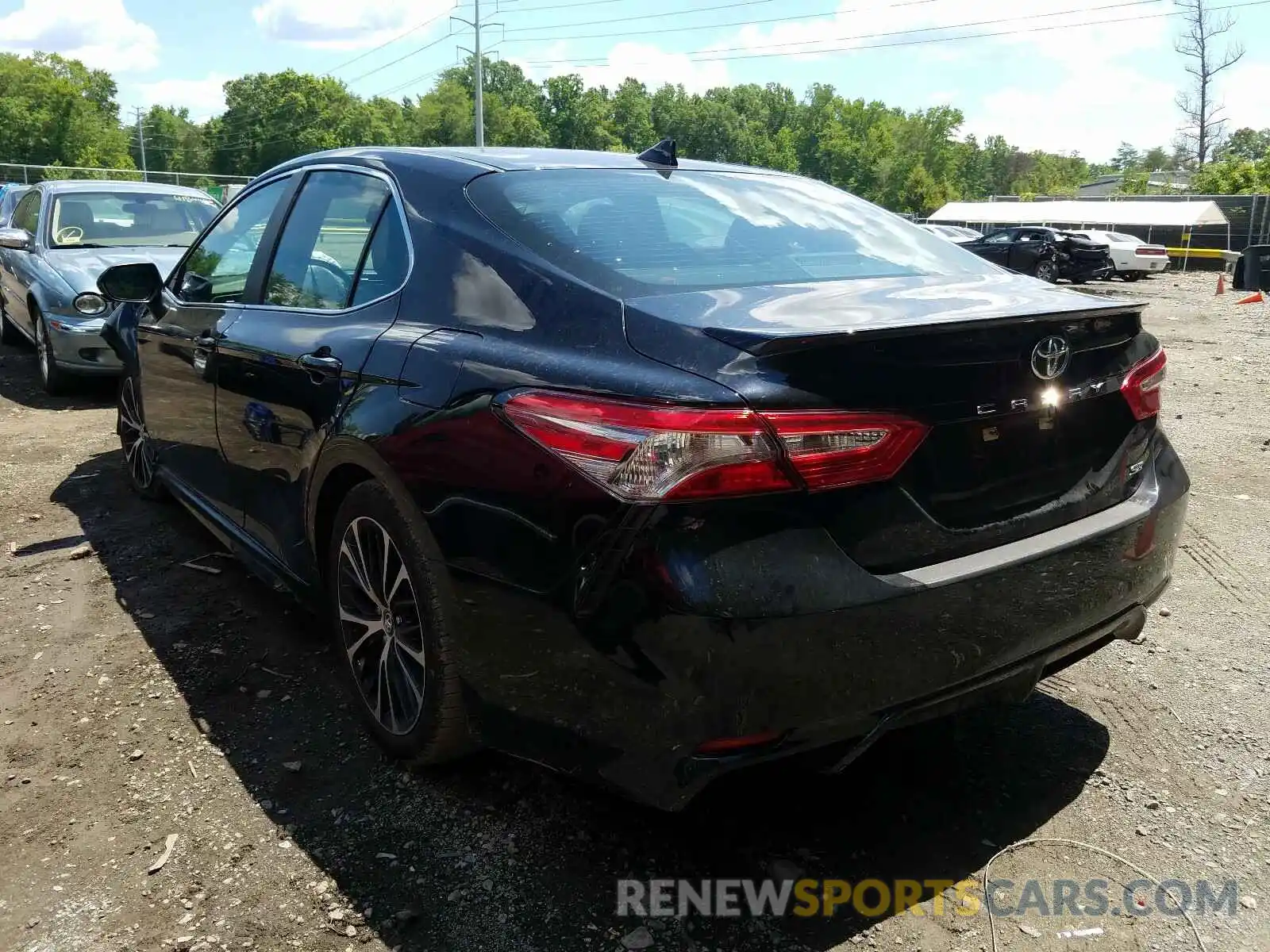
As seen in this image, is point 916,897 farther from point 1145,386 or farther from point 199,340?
point 199,340

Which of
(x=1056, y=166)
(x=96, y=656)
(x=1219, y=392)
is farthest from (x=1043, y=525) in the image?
(x=1056, y=166)

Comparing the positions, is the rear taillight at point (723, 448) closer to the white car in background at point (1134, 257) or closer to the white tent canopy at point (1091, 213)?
the white car in background at point (1134, 257)

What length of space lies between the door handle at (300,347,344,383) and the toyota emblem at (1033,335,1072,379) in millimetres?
1777

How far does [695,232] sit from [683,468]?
3.61 ft

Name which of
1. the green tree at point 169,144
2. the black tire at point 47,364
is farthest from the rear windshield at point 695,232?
the green tree at point 169,144

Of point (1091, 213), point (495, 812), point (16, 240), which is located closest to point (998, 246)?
point (1091, 213)

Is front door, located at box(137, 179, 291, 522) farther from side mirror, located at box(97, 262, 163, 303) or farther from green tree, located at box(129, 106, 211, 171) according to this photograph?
green tree, located at box(129, 106, 211, 171)

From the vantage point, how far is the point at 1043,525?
7.60ft

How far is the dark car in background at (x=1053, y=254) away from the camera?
26641 mm

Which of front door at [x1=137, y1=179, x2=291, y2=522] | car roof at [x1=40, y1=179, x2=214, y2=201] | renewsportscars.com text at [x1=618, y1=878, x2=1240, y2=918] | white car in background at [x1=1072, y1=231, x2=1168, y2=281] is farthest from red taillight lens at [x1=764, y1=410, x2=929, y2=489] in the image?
white car in background at [x1=1072, y1=231, x2=1168, y2=281]

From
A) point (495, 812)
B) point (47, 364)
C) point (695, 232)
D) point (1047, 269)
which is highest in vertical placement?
point (1047, 269)

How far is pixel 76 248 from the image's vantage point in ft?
27.6

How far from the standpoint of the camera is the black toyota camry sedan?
6.34ft

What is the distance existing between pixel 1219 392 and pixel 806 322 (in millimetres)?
8251
